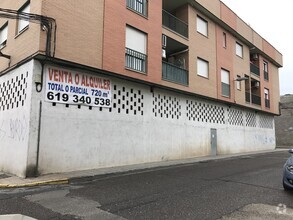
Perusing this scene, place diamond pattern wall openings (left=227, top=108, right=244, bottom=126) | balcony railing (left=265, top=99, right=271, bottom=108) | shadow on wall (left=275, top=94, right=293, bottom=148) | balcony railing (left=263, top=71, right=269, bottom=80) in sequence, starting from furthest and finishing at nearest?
shadow on wall (left=275, top=94, right=293, bottom=148), balcony railing (left=263, top=71, right=269, bottom=80), balcony railing (left=265, top=99, right=271, bottom=108), diamond pattern wall openings (left=227, top=108, right=244, bottom=126)

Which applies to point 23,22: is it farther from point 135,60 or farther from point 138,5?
point 138,5

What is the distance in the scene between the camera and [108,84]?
13.1 metres

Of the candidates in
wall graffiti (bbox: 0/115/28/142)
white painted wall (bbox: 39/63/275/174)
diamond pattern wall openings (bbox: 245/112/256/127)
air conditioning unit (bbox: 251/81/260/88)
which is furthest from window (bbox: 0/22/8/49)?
air conditioning unit (bbox: 251/81/260/88)

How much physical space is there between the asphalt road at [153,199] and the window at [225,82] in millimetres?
13121

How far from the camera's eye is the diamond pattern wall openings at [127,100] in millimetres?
13469

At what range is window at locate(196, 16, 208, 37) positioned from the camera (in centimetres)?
2007

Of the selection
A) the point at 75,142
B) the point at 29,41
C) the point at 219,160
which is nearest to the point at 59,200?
the point at 75,142

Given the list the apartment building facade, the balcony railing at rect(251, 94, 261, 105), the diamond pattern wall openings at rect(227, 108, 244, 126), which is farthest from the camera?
the balcony railing at rect(251, 94, 261, 105)

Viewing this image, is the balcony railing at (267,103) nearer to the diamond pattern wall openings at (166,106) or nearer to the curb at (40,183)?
the diamond pattern wall openings at (166,106)

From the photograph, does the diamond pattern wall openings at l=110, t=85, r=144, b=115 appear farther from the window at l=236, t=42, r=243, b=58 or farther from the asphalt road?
the window at l=236, t=42, r=243, b=58

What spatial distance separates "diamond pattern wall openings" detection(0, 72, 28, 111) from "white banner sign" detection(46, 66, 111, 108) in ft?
3.31

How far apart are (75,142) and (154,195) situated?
5.29 metres

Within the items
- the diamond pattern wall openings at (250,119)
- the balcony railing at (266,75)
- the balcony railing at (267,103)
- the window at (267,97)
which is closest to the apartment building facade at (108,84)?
the diamond pattern wall openings at (250,119)

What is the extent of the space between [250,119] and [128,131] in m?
17.0
